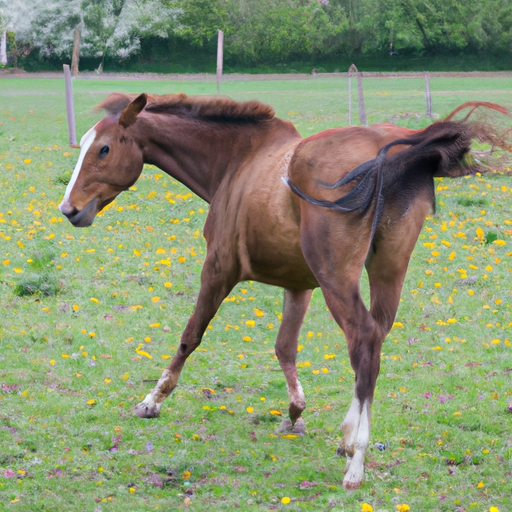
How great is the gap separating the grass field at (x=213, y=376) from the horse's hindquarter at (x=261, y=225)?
114 centimetres

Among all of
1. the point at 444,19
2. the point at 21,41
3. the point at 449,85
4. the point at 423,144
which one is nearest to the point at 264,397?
the point at 423,144

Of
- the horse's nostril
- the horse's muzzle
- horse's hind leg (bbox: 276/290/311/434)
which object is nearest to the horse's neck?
the horse's muzzle

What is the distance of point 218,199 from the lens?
15.6 feet

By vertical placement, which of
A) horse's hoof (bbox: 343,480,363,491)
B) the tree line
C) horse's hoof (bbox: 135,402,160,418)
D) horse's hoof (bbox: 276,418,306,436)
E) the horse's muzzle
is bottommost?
horse's hoof (bbox: 276,418,306,436)

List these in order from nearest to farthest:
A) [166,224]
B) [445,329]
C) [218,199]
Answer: [218,199] → [445,329] → [166,224]

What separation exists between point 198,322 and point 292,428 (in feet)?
3.19

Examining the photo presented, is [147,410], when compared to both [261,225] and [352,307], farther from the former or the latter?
[352,307]

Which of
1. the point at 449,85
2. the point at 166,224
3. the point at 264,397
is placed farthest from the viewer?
the point at 449,85

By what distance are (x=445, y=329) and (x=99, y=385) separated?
→ 3.14m

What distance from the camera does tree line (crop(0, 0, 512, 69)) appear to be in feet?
86.5

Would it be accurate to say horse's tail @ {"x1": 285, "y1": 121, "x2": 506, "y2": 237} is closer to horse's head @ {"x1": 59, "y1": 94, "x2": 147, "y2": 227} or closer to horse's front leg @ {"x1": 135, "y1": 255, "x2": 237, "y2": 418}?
horse's front leg @ {"x1": 135, "y1": 255, "x2": 237, "y2": 418}

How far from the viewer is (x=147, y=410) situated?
4.75 metres

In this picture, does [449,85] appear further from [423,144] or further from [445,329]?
[423,144]

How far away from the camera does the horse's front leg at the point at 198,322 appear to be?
463 centimetres
